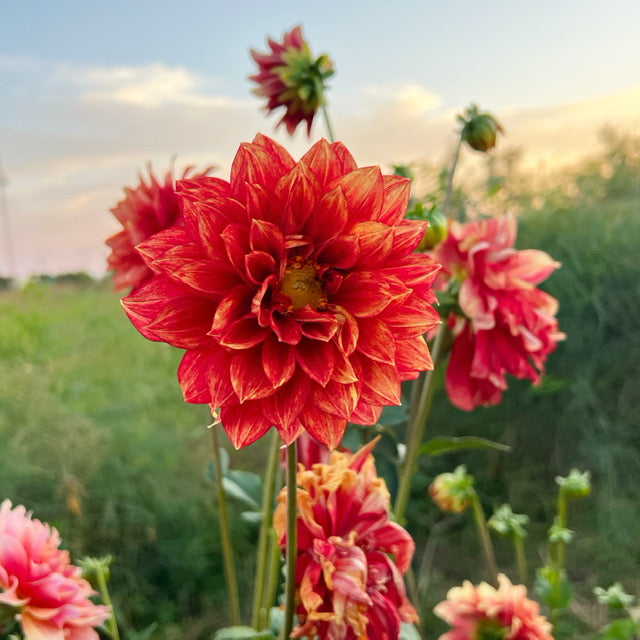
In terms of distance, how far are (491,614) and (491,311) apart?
0.25m

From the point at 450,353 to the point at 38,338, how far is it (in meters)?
1.15

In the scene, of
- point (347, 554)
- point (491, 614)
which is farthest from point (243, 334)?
point (491, 614)

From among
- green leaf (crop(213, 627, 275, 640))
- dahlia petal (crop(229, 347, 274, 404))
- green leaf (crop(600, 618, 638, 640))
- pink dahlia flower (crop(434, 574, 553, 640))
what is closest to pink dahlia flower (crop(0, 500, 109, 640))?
green leaf (crop(213, 627, 275, 640))

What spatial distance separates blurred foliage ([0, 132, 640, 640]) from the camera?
1000 mm

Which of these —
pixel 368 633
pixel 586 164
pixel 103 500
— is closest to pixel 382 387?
pixel 368 633

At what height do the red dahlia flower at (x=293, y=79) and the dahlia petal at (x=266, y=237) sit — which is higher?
the red dahlia flower at (x=293, y=79)

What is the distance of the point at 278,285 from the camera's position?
0.94ft

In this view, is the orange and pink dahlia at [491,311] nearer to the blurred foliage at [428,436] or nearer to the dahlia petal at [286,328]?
the dahlia petal at [286,328]

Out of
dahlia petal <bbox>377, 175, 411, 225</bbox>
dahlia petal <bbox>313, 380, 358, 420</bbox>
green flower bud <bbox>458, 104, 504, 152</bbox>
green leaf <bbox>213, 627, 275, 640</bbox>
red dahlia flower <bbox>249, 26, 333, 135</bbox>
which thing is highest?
red dahlia flower <bbox>249, 26, 333, 135</bbox>

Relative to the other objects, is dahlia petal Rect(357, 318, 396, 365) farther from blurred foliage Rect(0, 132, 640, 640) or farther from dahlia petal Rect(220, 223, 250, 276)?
blurred foliage Rect(0, 132, 640, 640)

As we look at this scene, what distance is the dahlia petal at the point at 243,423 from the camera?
10.4 inches

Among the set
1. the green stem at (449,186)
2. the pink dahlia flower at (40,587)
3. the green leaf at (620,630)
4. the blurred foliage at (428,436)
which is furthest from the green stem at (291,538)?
the blurred foliage at (428,436)

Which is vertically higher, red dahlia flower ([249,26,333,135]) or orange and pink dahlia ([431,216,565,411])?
red dahlia flower ([249,26,333,135])

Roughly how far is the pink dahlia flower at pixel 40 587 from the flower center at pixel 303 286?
0.66 ft
